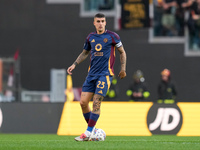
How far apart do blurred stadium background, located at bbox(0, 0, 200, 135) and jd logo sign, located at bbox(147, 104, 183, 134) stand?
6.56 metres

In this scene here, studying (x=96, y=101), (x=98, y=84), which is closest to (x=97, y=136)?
(x=96, y=101)

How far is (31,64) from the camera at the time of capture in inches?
950

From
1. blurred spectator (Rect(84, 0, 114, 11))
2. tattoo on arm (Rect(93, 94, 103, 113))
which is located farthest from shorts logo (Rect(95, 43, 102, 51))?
blurred spectator (Rect(84, 0, 114, 11))

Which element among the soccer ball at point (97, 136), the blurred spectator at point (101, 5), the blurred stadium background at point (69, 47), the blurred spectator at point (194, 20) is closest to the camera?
the soccer ball at point (97, 136)

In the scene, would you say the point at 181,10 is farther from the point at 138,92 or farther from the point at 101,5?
the point at 138,92

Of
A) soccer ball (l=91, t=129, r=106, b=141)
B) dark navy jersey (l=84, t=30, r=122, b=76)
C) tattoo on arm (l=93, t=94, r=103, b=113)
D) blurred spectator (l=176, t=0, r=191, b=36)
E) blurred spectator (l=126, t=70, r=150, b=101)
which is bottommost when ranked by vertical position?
blurred spectator (l=126, t=70, r=150, b=101)

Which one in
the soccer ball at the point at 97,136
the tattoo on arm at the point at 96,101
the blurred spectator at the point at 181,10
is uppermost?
the blurred spectator at the point at 181,10

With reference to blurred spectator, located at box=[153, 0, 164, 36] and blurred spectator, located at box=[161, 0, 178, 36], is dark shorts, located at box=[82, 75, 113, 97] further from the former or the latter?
blurred spectator, located at box=[153, 0, 164, 36]

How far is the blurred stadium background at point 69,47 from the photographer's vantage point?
841 inches

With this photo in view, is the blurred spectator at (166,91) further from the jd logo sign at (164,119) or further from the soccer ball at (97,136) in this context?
the soccer ball at (97,136)

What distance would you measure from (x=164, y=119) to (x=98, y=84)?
4917 mm

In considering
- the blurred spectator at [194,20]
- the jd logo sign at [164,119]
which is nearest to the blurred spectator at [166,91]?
the blurred spectator at [194,20]

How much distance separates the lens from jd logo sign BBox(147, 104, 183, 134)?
1450cm

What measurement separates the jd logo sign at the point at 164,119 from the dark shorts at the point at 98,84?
465 cm
